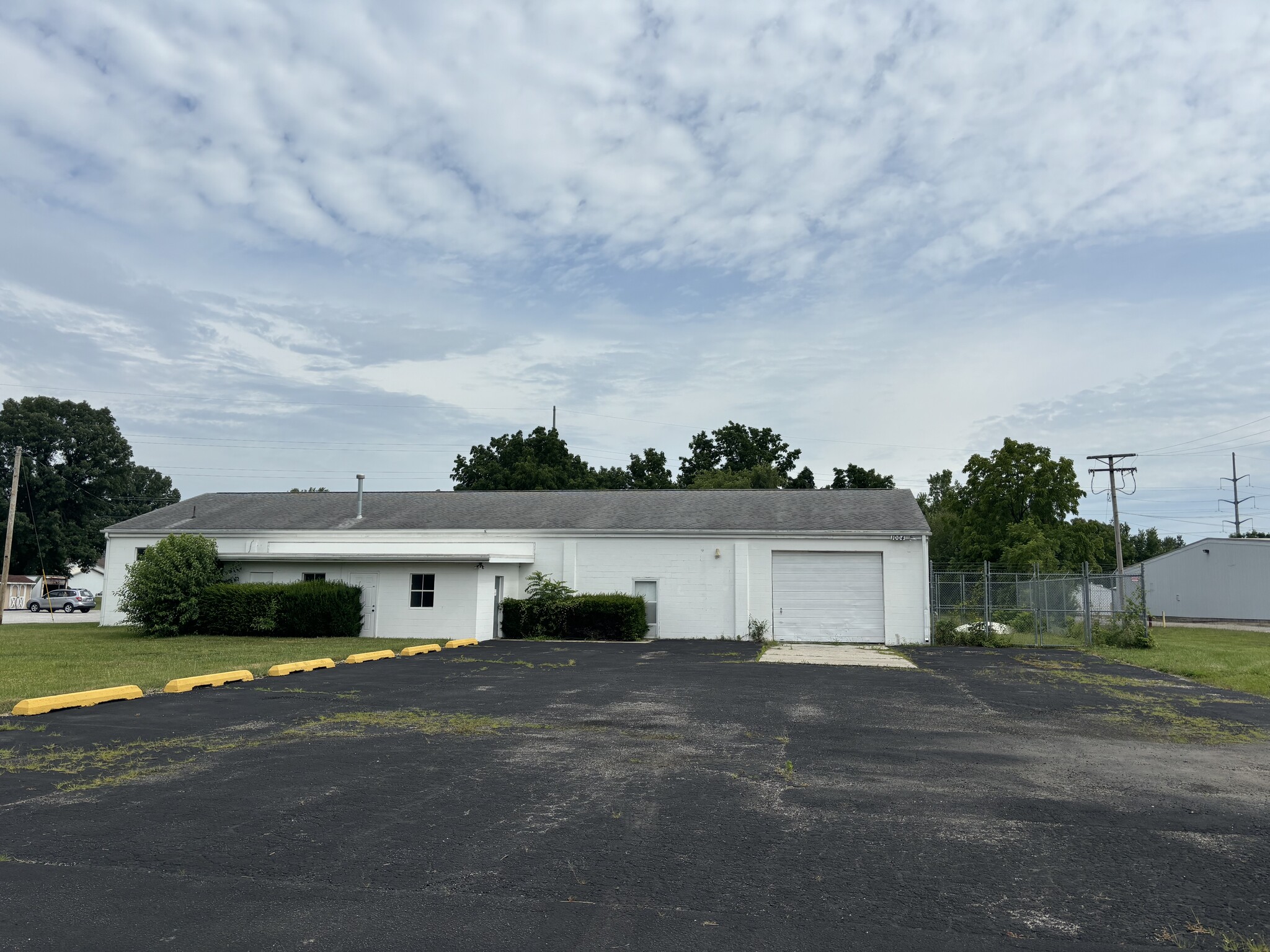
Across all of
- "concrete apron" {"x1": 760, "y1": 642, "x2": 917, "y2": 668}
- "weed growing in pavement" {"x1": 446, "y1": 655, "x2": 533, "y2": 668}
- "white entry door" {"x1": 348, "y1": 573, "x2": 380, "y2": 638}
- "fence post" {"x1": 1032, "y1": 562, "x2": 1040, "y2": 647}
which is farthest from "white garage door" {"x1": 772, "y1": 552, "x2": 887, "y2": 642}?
"white entry door" {"x1": 348, "y1": 573, "x2": 380, "y2": 638}

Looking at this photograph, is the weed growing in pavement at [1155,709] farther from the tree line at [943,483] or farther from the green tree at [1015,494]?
the green tree at [1015,494]

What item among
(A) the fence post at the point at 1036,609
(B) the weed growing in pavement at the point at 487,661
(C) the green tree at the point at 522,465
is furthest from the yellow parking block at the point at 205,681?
(C) the green tree at the point at 522,465

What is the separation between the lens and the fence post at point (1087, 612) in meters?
24.1

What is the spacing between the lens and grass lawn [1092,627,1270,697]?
1628cm

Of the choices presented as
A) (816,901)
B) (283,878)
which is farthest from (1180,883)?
(283,878)

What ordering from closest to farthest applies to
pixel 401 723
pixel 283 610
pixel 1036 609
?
pixel 401 723
pixel 283 610
pixel 1036 609

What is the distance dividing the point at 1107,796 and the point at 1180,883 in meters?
2.20

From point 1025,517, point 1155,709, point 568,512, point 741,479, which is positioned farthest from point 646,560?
point 741,479

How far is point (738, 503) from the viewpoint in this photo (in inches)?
1213

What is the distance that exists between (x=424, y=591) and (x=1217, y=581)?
4347 cm

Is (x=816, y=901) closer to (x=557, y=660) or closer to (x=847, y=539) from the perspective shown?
(x=557, y=660)

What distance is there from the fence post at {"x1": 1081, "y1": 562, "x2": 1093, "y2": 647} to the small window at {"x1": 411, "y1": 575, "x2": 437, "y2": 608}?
59.6ft

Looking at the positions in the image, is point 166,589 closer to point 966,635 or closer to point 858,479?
point 966,635

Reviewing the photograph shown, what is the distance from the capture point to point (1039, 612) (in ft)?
87.2
